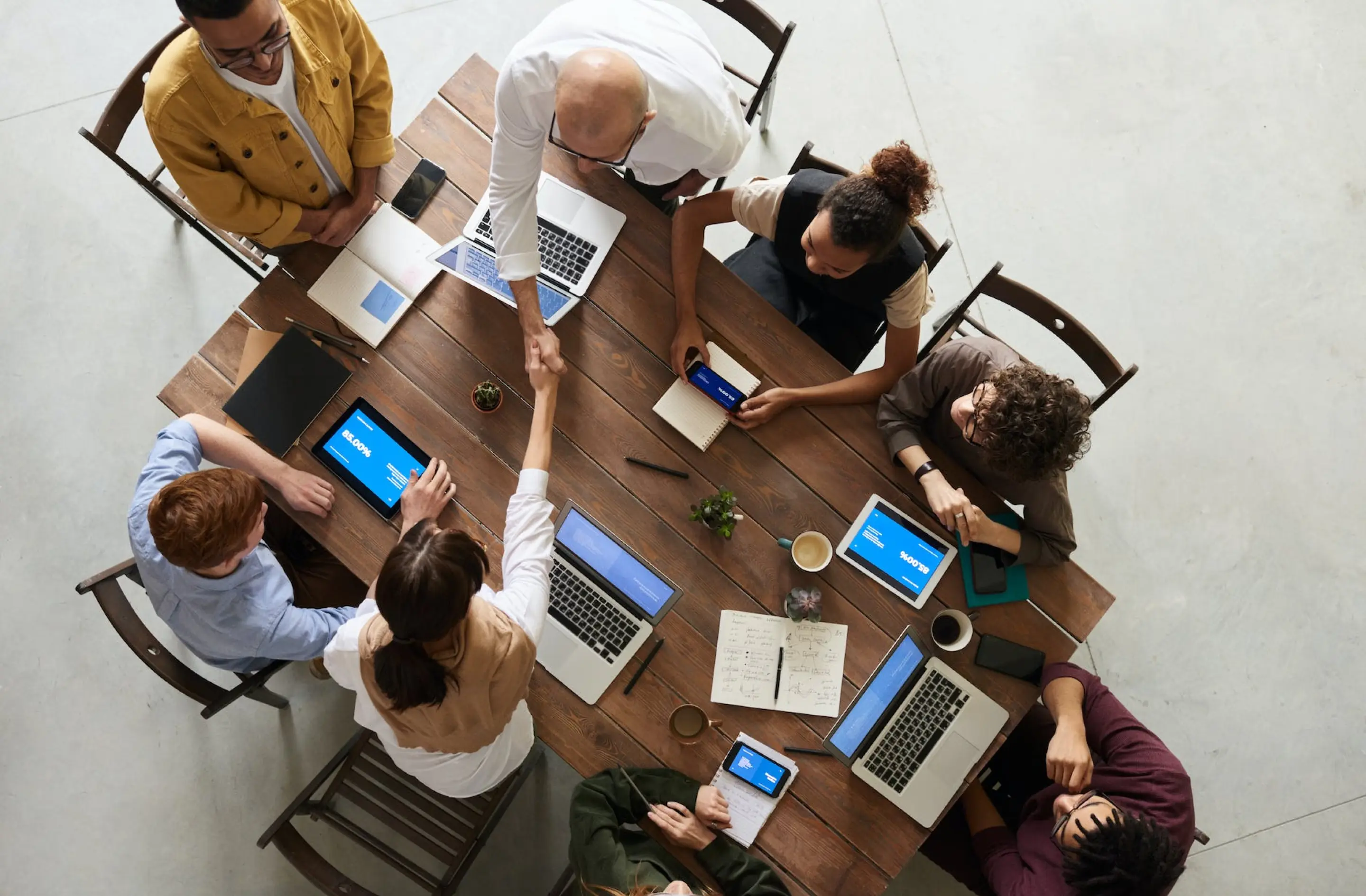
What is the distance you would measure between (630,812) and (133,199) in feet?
9.31

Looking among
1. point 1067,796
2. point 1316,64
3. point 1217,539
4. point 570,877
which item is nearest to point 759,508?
point 1067,796

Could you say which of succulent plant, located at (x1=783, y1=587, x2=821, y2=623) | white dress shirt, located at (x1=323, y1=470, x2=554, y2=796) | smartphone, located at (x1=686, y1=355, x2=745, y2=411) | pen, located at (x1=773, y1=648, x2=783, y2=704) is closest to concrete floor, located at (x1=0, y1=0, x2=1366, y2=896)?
white dress shirt, located at (x1=323, y1=470, x2=554, y2=796)

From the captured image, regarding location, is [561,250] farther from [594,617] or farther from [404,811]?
[404,811]

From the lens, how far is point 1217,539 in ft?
9.96

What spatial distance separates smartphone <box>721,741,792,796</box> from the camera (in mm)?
1992

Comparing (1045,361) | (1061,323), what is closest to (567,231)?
(1061,323)

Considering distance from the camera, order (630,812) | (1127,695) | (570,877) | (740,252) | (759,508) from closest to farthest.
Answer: (630,812) < (759,508) < (570,877) < (740,252) < (1127,695)

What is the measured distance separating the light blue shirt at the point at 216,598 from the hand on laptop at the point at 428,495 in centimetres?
32

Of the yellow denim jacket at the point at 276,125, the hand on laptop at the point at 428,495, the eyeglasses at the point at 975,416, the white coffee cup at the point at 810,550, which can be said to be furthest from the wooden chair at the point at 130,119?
the eyeglasses at the point at 975,416

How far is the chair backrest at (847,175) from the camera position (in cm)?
219

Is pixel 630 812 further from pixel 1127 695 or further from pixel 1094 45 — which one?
pixel 1094 45

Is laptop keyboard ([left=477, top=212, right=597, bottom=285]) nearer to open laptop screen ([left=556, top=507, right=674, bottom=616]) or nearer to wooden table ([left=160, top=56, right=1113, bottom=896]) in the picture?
wooden table ([left=160, top=56, right=1113, bottom=896])

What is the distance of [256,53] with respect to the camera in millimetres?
1757

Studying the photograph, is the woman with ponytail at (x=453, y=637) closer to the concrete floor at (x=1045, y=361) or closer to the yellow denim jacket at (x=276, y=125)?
the yellow denim jacket at (x=276, y=125)
